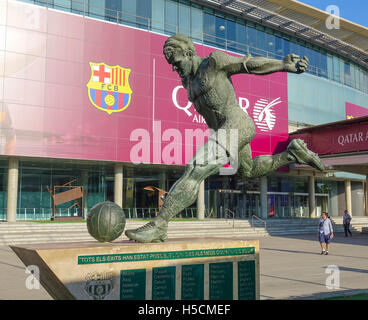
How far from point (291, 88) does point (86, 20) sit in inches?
706

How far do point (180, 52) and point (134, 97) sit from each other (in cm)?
2248

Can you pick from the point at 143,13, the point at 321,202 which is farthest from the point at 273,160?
the point at 321,202

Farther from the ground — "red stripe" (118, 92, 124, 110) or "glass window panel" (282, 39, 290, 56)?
"glass window panel" (282, 39, 290, 56)

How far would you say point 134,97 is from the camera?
2636cm

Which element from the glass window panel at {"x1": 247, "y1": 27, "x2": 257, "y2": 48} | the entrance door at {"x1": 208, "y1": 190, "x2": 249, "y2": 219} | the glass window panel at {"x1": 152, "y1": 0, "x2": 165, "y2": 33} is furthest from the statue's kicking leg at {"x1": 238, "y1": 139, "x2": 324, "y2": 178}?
the glass window panel at {"x1": 247, "y1": 27, "x2": 257, "y2": 48}

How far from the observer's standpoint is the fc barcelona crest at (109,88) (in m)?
25.0

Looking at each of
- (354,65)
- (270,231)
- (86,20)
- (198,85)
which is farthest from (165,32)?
(198,85)

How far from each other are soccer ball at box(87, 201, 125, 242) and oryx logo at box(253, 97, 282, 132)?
28.4 metres

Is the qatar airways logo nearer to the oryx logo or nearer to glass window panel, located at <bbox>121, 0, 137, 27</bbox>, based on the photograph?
the oryx logo

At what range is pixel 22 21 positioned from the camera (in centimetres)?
2317

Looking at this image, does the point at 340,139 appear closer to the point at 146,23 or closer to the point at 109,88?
the point at 109,88

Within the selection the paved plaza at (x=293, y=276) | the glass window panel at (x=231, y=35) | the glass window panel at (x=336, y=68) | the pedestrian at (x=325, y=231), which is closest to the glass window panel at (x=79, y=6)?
the glass window panel at (x=231, y=35)

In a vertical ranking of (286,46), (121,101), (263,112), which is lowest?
(121,101)

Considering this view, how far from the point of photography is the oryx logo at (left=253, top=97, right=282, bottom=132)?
3184cm
